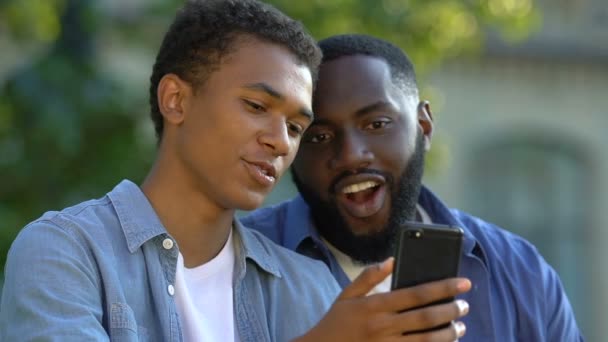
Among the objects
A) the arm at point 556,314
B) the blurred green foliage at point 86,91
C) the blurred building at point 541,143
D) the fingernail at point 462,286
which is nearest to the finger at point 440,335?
the fingernail at point 462,286

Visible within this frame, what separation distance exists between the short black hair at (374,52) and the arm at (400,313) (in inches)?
73.2

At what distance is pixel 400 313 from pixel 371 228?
64.5 inches

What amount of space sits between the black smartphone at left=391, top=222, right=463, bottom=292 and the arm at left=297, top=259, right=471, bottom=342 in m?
0.05

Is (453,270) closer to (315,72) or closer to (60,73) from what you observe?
(315,72)

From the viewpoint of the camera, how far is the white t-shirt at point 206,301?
11.8 ft

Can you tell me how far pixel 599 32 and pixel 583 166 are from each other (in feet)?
6.85

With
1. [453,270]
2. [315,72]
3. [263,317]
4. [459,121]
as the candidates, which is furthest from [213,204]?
[459,121]

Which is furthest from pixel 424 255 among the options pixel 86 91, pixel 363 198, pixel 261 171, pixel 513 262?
pixel 86 91

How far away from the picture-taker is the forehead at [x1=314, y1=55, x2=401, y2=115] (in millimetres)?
4641

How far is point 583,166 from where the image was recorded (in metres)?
19.7

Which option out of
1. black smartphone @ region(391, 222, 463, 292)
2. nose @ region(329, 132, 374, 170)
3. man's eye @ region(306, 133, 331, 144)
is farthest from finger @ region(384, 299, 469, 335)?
man's eye @ region(306, 133, 331, 144)

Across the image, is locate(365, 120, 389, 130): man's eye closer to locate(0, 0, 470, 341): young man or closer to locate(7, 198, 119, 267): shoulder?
locate(0, 0, 470, 341): young man

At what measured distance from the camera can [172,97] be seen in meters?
3.89

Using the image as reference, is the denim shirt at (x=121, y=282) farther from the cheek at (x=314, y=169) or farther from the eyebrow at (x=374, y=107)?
the eyebrow at (x=374, y=107)
